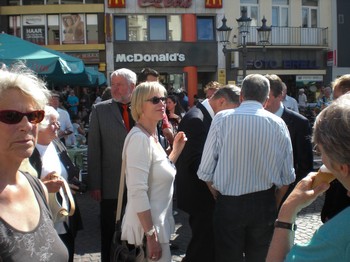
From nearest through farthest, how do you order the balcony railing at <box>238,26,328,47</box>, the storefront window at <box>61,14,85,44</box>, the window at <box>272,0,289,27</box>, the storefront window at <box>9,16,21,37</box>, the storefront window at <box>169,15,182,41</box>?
the storefront window at <box>61,14,85,44</box> < the storefront window at <box>9,16,21,37</box> < the storefront window at <box>169,15,182,41</box> < the balcony railing at <box>238,26,328,47</box> < the window at <box>272,0,289,27</box>

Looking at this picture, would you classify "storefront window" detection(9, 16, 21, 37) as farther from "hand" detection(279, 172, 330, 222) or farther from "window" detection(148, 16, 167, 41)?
"hand" detection(279, 172, 330, 222)

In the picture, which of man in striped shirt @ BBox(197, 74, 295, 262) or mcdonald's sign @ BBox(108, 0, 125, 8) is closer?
Answer: man in striped shirt @ BBox(197, 74, 295, 262)

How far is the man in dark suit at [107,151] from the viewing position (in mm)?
4113

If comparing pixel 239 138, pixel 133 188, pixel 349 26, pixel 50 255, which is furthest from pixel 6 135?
pixel 349 26

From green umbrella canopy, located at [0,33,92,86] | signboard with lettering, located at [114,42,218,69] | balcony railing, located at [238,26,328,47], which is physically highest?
balcony railing, located at [238,26,328,47]

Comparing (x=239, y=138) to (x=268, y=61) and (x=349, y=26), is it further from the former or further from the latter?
(x=349, y=26)

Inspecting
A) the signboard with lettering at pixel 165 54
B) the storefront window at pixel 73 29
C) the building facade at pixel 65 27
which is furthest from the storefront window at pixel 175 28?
the storefront window at pixel 73 29

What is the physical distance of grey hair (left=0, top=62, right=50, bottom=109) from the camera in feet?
6.07

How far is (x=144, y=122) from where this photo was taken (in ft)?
10.2

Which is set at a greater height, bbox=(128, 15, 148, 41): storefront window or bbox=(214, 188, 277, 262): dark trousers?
bbox=(128, 15, 148, 41): storefront window

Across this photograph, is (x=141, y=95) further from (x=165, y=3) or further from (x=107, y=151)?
(x=165, y=3)

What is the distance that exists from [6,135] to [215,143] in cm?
185

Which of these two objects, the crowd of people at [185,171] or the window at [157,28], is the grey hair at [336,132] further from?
the window at [157,28]

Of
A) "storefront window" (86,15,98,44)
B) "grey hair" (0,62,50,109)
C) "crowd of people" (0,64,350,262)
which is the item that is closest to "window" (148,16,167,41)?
"storefront window" (86,15,98,44)
